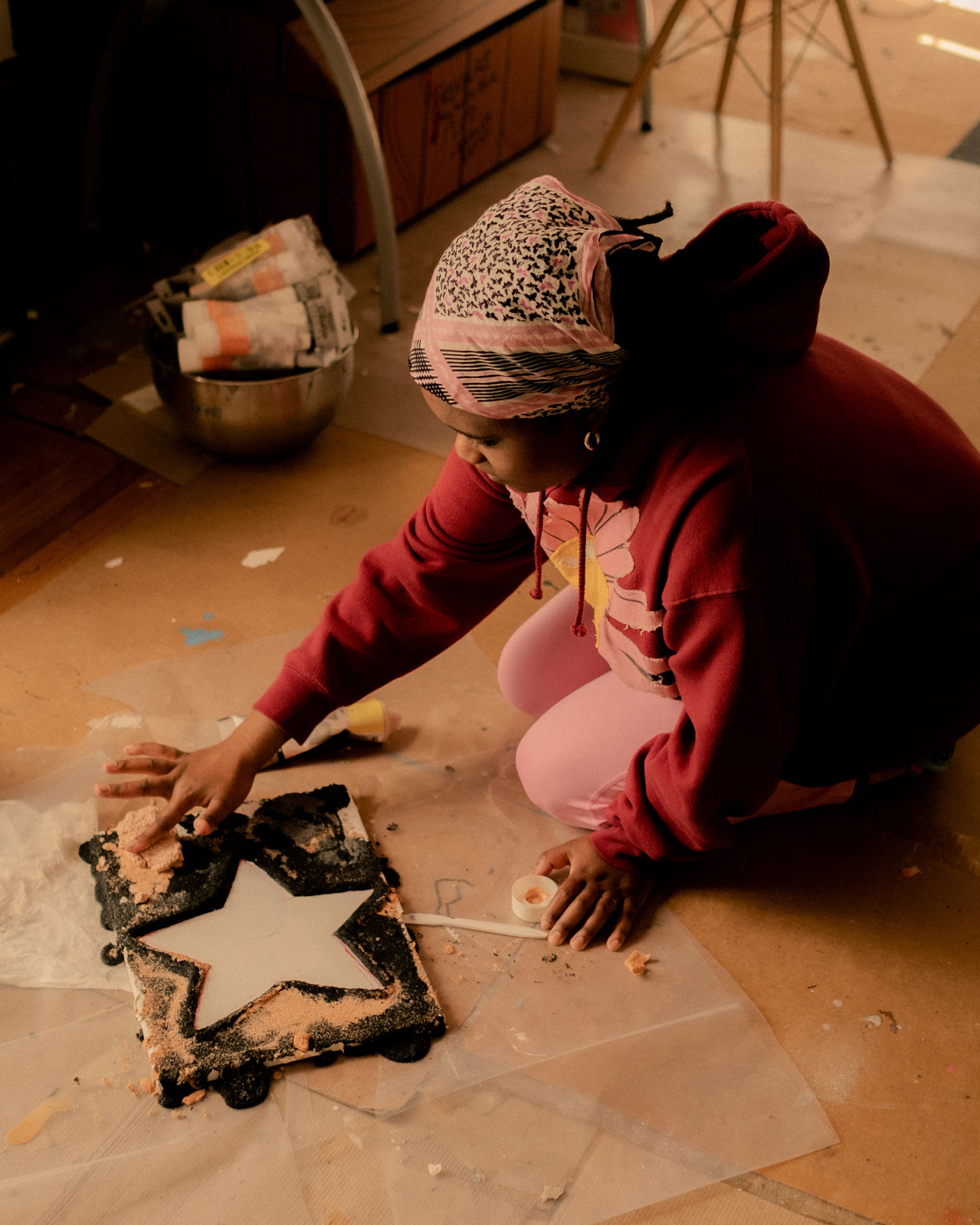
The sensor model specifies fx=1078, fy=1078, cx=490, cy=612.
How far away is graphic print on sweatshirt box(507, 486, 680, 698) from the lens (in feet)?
3.20

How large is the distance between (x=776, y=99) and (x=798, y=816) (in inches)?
71.1

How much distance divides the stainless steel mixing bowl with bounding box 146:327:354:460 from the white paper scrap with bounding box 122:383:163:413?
173 millimetres

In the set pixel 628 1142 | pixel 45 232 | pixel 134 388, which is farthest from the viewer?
pixel 45 232

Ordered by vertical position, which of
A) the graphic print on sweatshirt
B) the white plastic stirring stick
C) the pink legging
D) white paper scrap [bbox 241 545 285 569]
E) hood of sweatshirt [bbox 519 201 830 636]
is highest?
hood of sweatshirt [bbox 519 201 830 636]

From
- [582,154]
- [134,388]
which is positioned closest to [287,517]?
[134,388]

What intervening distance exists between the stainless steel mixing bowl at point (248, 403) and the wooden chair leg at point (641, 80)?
4.21 feet

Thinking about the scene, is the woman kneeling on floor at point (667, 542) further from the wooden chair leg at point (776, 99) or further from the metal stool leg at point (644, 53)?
the metal stool leg at point (644, 53)

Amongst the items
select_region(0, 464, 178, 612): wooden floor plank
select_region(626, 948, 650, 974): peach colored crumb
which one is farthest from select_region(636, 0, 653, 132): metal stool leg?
select_region(626, 948, 650, 974): peach colored crumb

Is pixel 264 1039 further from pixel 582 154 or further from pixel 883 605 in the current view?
pixel 582 154

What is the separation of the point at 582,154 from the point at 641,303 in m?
2.24

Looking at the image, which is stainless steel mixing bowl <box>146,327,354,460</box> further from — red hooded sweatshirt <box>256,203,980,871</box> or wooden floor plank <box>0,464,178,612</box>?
red hooded sweatshirt <box>256,203,980,871</box>

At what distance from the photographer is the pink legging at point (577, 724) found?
3.87ft

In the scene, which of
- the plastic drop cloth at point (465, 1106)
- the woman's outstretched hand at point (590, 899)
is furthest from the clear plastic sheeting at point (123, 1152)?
the woman's outstretched hand at point (590, 899)

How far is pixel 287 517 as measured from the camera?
1.69 m
